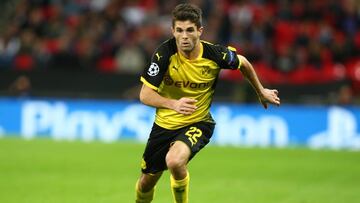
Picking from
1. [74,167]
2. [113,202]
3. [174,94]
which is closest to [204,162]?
[74,167]

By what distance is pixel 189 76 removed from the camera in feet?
24.4

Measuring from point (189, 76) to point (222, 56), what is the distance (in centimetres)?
40

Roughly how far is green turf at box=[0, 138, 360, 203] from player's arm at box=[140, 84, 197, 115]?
207 centimetres

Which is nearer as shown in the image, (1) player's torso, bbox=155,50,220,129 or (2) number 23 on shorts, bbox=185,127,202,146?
(2) number 23 on shorts, bbox=185,127,202,146

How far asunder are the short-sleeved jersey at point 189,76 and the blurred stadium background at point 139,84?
431 centimetres

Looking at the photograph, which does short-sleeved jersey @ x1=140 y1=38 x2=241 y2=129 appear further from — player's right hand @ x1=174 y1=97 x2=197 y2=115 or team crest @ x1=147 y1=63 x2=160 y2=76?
player's right hand @ x1=174 y1=97 x2=197 y2=115

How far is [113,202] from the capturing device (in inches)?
347

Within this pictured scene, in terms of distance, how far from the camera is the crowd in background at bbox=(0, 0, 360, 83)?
62.6ft

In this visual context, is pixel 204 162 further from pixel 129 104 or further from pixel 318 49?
pixel 318 49

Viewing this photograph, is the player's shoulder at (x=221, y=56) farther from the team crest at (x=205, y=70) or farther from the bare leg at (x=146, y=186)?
the bare leg at (x=146, y=186)

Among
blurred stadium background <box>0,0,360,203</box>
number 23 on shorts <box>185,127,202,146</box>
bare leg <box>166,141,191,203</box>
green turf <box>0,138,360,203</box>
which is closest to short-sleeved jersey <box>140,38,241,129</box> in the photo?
number 23 on shorts <box>185,127,202,146</box>

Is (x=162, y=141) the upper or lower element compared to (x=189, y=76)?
lower

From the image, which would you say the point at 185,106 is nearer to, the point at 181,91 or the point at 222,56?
the point at 181,91

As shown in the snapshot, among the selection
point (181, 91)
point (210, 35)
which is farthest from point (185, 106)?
point (210, 35)
